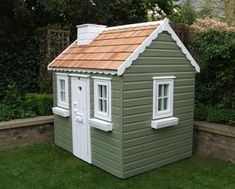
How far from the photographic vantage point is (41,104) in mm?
9898

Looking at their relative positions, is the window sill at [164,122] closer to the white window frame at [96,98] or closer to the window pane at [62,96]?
the white window frame at [96,98]

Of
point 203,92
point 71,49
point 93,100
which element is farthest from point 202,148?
point 71,49

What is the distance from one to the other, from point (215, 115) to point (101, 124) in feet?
11.0

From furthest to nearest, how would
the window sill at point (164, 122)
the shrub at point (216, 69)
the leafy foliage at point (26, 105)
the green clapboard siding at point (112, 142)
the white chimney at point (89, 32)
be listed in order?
the leafy foliage at point (26, 105)
the shrub at point (216, 69)
the white chimney at point (89, 32)
the window sill at point (164, 122)
the green clapboard siding at point (112, 142)

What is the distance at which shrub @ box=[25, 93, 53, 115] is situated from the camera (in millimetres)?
9906

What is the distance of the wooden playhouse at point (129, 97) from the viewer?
6.77m

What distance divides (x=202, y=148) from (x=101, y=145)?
9.17 feet

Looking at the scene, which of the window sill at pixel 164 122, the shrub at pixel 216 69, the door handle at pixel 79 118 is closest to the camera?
the window sill at pixel 164 122

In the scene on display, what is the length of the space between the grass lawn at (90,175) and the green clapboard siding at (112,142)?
0.22 meters

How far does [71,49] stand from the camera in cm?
900

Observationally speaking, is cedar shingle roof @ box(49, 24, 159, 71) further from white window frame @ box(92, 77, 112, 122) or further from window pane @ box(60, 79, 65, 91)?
window pane @ box(60, 79, 65, 91)

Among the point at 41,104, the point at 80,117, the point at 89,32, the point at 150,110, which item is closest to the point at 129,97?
the point at 150,110

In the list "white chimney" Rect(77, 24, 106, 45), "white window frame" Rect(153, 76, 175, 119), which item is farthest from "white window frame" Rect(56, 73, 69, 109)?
"white window frame" Rect(153, 76, 175, 119)

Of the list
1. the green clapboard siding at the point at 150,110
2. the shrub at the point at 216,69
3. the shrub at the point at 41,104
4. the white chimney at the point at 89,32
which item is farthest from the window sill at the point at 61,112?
the shrub at the point at 216,69
